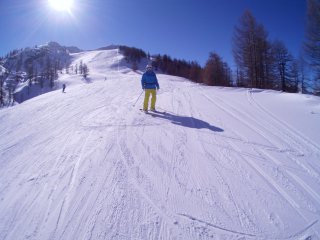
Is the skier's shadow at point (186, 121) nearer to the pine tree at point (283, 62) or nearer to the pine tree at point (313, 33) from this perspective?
the pine tree at point (313, 33)

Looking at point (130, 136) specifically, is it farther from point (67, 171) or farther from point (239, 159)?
point (239, 159)

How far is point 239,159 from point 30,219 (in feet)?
13.5

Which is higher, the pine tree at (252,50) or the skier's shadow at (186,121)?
the pine tree at (252,50)

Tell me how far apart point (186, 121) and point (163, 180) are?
4.00 meters

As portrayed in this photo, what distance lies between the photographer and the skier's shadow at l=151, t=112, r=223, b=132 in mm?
6758

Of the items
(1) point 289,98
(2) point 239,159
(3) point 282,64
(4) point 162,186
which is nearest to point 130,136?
(4) point 162,186

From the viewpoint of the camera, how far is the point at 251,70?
86.3ft

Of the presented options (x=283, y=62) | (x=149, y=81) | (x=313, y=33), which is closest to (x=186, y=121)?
(x=149, y=81)

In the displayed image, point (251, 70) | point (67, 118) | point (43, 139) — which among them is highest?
point (251, 70)

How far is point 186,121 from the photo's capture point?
7.45 metres

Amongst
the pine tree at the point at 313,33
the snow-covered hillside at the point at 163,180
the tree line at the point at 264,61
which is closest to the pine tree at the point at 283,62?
the tree line at the point at 264,61

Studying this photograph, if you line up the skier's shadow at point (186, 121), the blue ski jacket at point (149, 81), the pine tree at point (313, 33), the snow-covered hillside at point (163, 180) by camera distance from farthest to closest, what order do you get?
the pine tree at point (313, 33)
the blue ski jacket at point (149, 81)
the skier's shadow at point (186, 121)
the snow-covered hillside at point (163, 180)

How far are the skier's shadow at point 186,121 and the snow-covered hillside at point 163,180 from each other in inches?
2.7

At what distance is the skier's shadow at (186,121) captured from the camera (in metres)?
6.76
